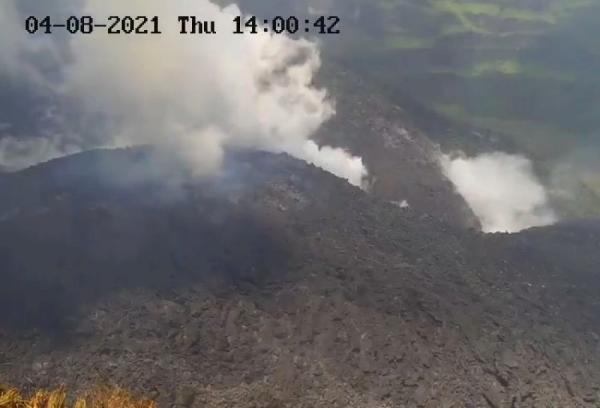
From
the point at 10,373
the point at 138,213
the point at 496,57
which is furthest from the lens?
the point at 496,57

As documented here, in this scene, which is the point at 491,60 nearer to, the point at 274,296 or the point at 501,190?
the point at 501,190

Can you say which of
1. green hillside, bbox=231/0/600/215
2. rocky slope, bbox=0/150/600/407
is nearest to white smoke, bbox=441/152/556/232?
green hillside, bbox=231/0/600/215

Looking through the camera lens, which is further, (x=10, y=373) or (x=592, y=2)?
(x=592, y=2)

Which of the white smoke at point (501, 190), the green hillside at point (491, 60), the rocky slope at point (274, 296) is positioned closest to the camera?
the rocky slope at point (274, 296)

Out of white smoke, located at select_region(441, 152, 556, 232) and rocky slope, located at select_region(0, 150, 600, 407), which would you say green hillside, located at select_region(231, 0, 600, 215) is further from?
rocky slope, located at select_region(0, 150, 600, 407)

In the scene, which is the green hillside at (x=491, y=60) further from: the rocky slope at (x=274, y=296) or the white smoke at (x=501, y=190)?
the rocky slope at (x=274, y=296)

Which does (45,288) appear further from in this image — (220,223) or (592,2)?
(592,2)

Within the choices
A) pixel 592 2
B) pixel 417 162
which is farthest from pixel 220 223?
pixel 592 2

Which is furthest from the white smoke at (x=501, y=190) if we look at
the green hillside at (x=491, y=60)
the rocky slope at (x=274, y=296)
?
the rocky slope at (x=274, y=296)
